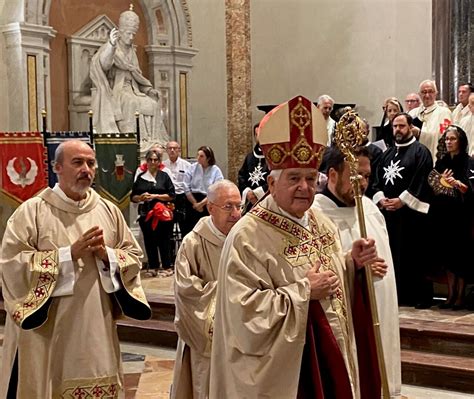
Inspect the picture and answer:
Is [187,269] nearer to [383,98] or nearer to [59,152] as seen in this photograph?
[59,152]

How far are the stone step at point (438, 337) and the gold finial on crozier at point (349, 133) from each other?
10.4ft

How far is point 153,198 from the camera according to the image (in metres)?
9.43

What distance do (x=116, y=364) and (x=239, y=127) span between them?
966cm

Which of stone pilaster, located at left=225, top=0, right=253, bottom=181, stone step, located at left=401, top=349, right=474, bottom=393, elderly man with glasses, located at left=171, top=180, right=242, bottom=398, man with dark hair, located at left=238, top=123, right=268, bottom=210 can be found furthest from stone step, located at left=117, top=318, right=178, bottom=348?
stone pilaster, located at left=225, top=0, right=253, bottom=181

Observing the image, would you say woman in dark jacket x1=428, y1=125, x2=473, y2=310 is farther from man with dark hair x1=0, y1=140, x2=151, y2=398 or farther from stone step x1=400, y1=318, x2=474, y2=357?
man with dark hair x1=0, y1=140, x2=151, y2=398

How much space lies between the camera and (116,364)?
4.55m

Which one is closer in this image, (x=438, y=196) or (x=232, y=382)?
(x=232, y=382)

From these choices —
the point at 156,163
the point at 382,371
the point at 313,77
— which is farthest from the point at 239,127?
the point at 382,371

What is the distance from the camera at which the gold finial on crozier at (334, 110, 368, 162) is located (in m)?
3.36

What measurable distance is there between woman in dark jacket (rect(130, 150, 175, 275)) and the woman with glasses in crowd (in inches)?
24.8

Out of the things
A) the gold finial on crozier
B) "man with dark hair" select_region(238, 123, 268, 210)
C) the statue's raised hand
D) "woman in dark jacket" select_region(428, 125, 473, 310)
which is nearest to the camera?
the gold finial on crozier

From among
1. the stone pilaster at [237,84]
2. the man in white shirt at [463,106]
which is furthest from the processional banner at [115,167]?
the stone pilaster at [237,84]

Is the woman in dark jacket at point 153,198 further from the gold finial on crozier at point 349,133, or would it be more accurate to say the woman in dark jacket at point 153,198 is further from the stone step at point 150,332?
the gold finial on crozier at point 349,133

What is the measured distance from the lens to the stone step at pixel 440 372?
5.82 meters
